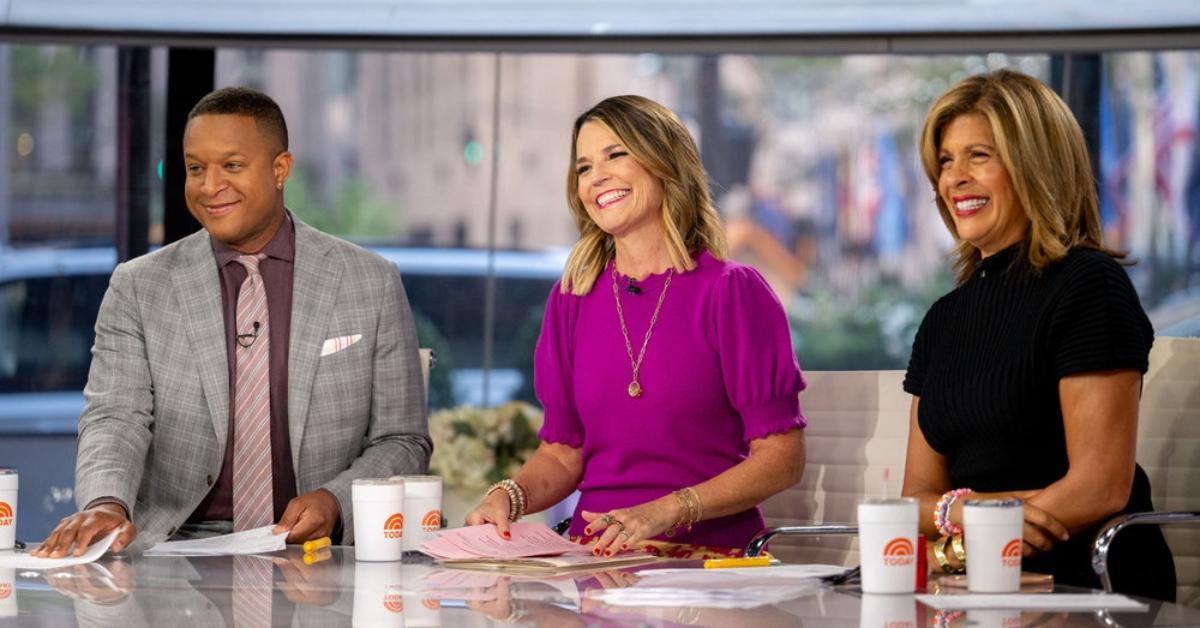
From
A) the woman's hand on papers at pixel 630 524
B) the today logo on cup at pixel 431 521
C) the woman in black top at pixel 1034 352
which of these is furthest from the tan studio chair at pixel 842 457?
the today logo on cup at pixel 431 521

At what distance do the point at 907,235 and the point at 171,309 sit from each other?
3722 mm

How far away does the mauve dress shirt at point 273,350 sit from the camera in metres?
3.53

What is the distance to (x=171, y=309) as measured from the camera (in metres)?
3.56

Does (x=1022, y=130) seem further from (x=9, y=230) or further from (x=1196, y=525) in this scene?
(x=9, y=230)

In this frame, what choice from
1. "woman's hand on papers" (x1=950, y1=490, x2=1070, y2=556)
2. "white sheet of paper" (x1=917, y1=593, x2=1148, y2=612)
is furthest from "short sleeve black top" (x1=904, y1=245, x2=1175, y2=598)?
"white sheet of paper" (x1=917, y1=593, x2=1148, y2=612)

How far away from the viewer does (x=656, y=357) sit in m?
3.33

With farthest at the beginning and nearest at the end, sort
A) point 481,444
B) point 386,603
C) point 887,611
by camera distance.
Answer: point 481,444, point 386,603, point 887,611

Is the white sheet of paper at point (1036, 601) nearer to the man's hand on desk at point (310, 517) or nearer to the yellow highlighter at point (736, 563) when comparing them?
the yellow highlighter at point (736, 563)

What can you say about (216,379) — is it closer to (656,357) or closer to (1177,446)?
(656,357)

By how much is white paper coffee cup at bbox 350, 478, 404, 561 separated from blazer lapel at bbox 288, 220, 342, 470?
2.83 feet

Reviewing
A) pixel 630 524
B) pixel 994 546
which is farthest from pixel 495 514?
pixel 994 546

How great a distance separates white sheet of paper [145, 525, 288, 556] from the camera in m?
2.84

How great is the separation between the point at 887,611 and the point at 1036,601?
0.23m

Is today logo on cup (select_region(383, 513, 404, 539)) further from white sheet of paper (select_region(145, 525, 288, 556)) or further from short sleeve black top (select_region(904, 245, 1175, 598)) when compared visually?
short sleeve black top (select_region(904, 245, 1175, 598))
